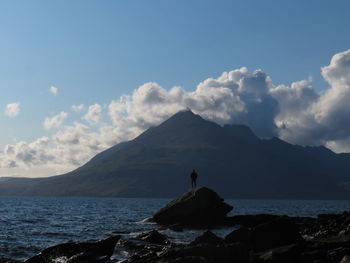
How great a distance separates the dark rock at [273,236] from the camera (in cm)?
2602

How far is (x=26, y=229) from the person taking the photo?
5350 centimetres

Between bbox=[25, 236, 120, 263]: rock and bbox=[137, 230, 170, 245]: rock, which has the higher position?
bbox=[25, 236, 120, 263]: rock

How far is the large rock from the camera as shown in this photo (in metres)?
58.0

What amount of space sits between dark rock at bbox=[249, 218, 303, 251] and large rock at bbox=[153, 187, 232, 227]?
31.4 m

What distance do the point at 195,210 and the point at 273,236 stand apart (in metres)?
32.0

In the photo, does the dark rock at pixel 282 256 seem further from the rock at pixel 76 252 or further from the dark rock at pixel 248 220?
the dark rock at pixel 248 220

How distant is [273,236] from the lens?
2630cm

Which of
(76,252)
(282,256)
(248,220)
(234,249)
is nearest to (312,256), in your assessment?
(282,256)

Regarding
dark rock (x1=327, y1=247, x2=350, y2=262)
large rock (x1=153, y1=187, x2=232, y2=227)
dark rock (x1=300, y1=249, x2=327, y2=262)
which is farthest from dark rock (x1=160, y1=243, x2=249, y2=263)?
large rock (x1=153, y1=187, x2=232, y2=227)

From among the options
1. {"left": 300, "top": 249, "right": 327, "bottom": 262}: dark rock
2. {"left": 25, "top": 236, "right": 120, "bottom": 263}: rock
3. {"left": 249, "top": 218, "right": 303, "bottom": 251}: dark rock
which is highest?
{"left": 249, "top": 218, "right": 303, "bottom": 251}: dark rock

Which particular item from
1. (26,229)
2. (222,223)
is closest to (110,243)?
(26,229)

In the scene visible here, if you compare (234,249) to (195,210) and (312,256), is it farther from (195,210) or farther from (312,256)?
(195,210)

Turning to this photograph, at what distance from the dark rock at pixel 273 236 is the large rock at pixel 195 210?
3142 cm

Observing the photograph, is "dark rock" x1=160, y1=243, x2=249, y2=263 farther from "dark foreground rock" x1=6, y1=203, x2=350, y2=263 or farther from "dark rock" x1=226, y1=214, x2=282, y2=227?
"dark rock" x1=226, y1=214, x2=282, y2=227
